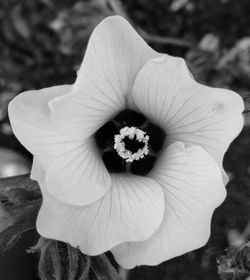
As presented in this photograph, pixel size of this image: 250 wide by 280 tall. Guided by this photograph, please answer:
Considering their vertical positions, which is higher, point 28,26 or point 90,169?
point 90,169

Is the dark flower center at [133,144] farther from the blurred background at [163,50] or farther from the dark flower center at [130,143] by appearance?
the blurred background at [163,50]

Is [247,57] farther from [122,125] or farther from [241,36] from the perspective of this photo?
[122,125]

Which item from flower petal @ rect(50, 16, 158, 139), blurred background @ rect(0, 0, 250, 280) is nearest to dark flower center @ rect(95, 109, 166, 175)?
flower petal @ rect(50, 16, 158, 139)

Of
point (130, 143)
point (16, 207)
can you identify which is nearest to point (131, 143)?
point (130, 143)

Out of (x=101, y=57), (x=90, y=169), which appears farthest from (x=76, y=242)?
(x=101, y=57)

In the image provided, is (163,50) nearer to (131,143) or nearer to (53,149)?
(131,143)

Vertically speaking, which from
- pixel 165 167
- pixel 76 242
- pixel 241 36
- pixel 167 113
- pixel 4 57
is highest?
pixel 167 113

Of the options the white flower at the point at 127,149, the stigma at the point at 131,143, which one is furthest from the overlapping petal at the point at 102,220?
the stigma at the point at 131,143
